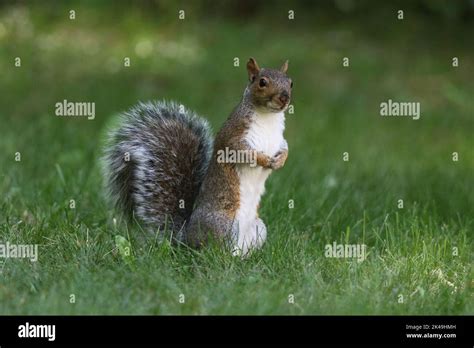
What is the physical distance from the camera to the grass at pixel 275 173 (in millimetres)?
4723

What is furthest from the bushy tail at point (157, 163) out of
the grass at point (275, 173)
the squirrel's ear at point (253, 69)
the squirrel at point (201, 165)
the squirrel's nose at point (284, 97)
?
the squirrel's nose at point (284, 97)

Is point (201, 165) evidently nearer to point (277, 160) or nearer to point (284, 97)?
point (277, 160)

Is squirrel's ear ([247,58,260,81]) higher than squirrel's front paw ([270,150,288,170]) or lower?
higher

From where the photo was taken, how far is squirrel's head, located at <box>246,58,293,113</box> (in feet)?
16.5

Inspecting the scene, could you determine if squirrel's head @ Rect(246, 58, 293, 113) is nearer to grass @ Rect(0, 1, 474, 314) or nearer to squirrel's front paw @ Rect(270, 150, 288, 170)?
squirrel's front paw @ Rect(270, 150, 288, 170)

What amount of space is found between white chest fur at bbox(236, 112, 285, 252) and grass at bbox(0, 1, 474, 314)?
0.48 ft

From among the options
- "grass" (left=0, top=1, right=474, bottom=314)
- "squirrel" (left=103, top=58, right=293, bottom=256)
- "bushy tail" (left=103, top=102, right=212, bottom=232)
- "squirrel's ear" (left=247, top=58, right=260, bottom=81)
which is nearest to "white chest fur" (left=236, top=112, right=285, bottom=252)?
"squirrel" (left=103, top=58, right=293, bottom=256)

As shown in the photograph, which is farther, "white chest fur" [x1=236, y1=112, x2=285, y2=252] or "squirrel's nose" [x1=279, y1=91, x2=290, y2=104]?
"white chest fur" [x1=236, y1=112, x2=285, y2=252]

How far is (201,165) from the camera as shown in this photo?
5.70m

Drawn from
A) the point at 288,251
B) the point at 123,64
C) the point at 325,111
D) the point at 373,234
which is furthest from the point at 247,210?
the point at 123,64

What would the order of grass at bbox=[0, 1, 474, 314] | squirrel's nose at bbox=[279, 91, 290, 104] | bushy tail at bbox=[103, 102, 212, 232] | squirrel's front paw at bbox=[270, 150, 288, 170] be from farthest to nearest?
bushy tail at bbox=[103, 102, 212, 232] → squirrel's front paw at bbox=[270, 150, 288, 170] → squirrel's nose at bbox=[279, 91, 290, 104] → grass at bbox=[0, 1, 474, 314]

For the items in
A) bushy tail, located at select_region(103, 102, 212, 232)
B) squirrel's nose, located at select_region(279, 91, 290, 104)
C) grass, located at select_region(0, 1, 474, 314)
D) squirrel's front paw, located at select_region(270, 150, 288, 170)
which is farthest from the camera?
bushy tail, located at select_region(103, 102, 212, 232)

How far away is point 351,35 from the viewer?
12.2m

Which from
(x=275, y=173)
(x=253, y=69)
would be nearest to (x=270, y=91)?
(x=253, y=69)
